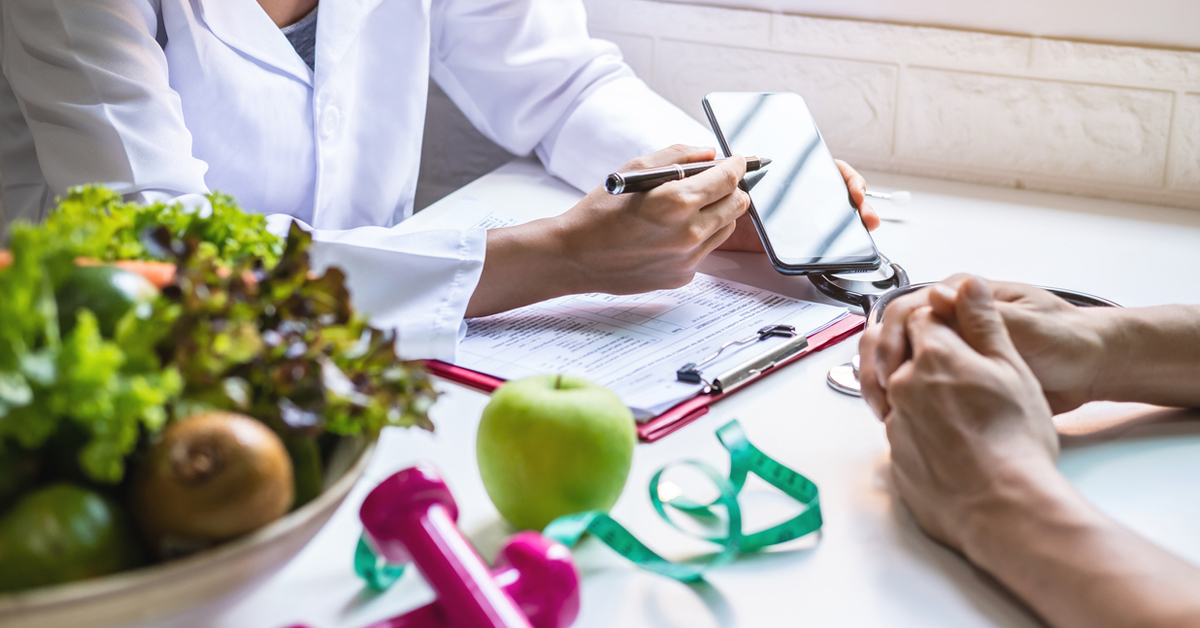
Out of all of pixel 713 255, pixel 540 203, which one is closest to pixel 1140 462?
pixel 713 255

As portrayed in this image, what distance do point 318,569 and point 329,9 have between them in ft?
2.77

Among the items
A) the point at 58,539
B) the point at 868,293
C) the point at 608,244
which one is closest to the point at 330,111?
the point at 608,244

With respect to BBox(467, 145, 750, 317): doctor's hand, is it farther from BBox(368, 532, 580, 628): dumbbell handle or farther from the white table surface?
BBox(368, 532, 580, 628): dumbbell handle

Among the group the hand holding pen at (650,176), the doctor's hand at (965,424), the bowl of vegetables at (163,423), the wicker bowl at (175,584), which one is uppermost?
the bowl of vegetables at (163,423)

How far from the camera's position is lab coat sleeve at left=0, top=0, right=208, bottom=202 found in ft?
3.15

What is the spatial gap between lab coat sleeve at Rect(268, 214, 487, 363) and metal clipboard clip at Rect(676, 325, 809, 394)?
0.23m

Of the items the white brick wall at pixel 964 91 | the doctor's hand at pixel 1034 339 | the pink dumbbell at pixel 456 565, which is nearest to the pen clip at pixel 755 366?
the doctor's hand at pixel 1034 339

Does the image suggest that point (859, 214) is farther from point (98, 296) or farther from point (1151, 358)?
point (98, 296)

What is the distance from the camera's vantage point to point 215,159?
116 centimetres

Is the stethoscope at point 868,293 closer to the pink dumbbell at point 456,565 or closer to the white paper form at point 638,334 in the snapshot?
the white paper form at point 638,334

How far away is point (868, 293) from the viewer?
3.41 feet

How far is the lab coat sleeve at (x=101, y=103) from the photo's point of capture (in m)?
0.96

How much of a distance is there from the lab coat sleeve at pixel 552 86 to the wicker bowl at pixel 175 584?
974mm

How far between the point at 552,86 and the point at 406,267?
59cm
